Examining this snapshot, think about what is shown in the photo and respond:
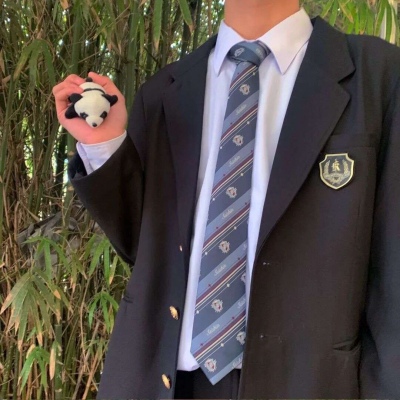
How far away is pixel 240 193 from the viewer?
67 centimetres

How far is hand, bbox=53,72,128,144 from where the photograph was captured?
2.24 ft

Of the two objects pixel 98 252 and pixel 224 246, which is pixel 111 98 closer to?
pixel 224 246

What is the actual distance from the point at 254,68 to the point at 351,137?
0.18 m

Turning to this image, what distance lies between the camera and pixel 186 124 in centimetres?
73

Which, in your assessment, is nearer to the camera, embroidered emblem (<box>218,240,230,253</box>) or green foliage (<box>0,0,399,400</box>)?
embroidered emblem (<box>218,240,230,253</box>)

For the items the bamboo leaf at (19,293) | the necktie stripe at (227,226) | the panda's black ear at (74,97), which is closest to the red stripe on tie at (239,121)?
the necktie stripe at (227,226)

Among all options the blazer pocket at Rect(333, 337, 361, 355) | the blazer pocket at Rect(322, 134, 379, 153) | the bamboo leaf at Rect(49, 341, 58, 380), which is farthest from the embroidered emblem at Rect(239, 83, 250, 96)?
the bamboo leaf at Rect(49, 341, 58, 380)

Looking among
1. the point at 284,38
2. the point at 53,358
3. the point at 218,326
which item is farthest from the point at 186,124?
the point at 53,358

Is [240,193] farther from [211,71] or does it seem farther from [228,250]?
[211,71]

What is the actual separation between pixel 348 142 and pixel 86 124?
357mm

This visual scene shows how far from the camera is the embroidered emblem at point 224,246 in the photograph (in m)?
0.66

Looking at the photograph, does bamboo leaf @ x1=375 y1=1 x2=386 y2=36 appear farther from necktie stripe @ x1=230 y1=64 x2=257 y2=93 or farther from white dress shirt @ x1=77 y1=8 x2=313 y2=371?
necktie stripe @ x1=230 y1=64 x2=257 y2=93

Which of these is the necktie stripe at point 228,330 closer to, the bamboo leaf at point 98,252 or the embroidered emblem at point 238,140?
the embroidered emblem at point 238,140

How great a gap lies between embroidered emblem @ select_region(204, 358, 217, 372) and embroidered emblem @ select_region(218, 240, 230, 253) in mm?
147
